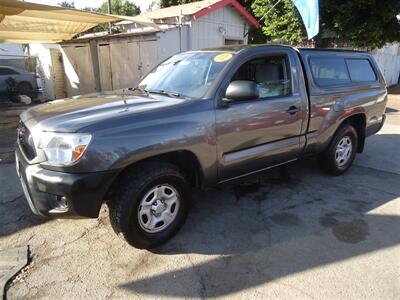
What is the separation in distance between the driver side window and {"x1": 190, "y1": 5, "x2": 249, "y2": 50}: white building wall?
24.3 ft

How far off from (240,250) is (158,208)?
879mm

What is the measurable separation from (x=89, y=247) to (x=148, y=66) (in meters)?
8.00

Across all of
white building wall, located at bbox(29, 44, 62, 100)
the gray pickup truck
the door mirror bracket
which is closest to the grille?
the gray pickup truck

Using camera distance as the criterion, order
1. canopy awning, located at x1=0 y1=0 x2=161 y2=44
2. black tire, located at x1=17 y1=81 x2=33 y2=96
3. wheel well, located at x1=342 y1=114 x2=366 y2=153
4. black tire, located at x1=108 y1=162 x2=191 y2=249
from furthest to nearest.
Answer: black tire, located at x1=17 y1=81 x2=33 y2=96 → canopy awning, located at x1=0 y1=0 x2=161 y2=44 → wheel well, located at x1=342 y1=114 x2=366 y2=153 → black tire, located at x1=108 y1=162 x2=191 y2=249

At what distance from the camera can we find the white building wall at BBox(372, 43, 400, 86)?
17094mm

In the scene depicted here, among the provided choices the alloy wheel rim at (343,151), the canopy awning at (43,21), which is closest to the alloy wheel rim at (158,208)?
the alloy wheel rim at (343,151)

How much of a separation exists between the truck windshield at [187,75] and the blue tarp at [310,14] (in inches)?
324

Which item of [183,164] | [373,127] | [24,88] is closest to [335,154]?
[373,127]

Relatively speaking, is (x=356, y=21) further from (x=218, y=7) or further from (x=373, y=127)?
(x=373, y=127)

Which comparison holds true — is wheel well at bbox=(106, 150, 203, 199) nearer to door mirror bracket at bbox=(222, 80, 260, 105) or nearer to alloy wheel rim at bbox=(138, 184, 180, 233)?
alloy wheel rim at bbox=(138, 184, 180, 233)

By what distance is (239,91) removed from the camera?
10.8 ft

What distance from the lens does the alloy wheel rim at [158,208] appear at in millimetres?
3125

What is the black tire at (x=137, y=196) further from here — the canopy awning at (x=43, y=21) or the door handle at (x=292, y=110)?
the canopy awning at (x=43, y=21)

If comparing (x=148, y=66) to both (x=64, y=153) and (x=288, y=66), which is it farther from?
(x=64, y=153)
